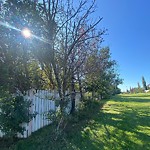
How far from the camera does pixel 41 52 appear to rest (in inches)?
293

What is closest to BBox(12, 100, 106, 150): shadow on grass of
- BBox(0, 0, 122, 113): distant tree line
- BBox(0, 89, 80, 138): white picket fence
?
BBox(0, 89, 80, 138): white picket fence

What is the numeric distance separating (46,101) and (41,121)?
849mm

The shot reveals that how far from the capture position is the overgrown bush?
600 centimetres

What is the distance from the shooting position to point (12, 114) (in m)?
5.99

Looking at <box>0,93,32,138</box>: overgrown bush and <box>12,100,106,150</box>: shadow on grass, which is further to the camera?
<box>0,93,32,138</box>: overgrown bush

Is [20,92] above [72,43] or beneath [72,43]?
beneath

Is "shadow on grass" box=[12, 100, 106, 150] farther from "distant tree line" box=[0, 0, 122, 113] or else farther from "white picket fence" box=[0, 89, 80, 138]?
"distant tree line" box=[0, 0, 122, 113]

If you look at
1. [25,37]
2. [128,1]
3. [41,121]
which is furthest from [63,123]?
[128,1]

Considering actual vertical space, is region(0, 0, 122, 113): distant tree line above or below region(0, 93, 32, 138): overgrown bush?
above

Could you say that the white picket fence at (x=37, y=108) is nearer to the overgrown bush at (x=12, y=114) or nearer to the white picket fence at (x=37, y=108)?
the white picket fence at (x=37, y=108)

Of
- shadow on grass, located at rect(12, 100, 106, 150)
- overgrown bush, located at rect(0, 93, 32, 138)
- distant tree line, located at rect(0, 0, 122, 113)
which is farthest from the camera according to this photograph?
distant tree line, located at rect(0, 0, 122, 113)

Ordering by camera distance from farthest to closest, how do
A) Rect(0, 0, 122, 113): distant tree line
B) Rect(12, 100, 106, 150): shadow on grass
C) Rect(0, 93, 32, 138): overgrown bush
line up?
Rect(0, 0, 122, 113): distant tree line
Rect(0, 93, 32, 138): overgrown bush
Rect(12, 100, 106, 150): shadow on grass

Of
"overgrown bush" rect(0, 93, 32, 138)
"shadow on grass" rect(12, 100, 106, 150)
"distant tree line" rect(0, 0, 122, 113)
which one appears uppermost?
"distant tree line" rect(0, 0, 122, 113)

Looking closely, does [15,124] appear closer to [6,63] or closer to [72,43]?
[6,63]
